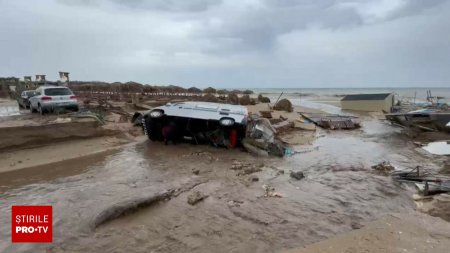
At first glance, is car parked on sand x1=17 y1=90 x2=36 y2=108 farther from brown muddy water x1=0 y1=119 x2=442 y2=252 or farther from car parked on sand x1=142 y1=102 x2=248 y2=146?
brown muddy water x1=0 y1=119 x2=442 y2=252

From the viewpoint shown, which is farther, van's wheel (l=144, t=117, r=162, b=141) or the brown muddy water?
van's wheel (l=144, t=117, r=162, b=141)

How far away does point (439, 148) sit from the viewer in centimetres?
1287

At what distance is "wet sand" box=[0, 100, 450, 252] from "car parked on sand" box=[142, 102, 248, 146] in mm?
845

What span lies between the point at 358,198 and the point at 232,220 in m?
3.04

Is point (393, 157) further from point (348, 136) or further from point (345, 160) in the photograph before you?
point (348, 136)

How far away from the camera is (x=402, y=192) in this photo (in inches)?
294

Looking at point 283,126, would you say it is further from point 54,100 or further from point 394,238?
point 394,238

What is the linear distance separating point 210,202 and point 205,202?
98 mm

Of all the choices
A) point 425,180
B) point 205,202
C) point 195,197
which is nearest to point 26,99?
point 195,197

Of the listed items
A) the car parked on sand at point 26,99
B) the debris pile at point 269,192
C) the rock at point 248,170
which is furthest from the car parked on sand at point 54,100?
the debris pile at point 269,192

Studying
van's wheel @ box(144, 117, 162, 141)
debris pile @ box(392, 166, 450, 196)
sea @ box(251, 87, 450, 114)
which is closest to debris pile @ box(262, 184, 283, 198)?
debris pile @ box(392, 166, 450, 196)

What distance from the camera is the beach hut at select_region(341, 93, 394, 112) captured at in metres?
30.5

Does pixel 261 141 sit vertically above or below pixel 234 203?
above

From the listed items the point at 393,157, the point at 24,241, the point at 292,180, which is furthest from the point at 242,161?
the point at 24,241
